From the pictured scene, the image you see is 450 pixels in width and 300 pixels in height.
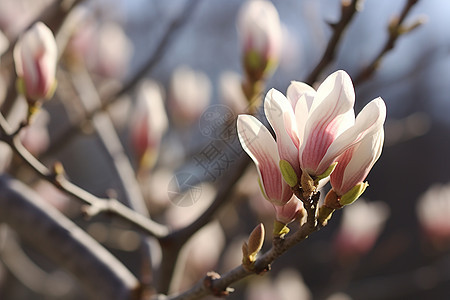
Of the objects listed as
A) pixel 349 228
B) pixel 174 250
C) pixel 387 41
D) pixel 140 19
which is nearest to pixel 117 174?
pixel 174 250

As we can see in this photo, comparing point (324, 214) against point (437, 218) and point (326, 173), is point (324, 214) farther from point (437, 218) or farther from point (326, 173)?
point (437, 218)

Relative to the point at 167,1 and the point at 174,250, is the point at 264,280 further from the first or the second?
the point at 167,1

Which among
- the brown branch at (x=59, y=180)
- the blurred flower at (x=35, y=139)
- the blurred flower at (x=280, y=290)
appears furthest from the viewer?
the blurred flower at (x=280, y=290)

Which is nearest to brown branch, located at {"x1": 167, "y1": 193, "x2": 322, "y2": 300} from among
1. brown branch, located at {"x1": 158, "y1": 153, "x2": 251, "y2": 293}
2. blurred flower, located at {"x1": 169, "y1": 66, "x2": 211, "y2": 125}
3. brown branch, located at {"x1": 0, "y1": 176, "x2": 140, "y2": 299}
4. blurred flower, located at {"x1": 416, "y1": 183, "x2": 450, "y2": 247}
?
brown branch, located at {"x1": 158, "y1": 153, "x2": 251, "y2": 293}

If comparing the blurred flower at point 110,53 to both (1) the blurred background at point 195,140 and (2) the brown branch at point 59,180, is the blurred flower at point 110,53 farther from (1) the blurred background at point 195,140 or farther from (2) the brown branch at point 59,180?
(2) the brown branch at point 59,180

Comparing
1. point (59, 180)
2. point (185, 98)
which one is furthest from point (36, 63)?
point (185, 98)

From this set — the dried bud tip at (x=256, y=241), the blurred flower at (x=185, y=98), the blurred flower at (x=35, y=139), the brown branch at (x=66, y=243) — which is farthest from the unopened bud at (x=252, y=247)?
the blurred flower at (x=185, y=98)

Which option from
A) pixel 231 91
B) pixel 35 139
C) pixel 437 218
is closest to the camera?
pixel 231 91
